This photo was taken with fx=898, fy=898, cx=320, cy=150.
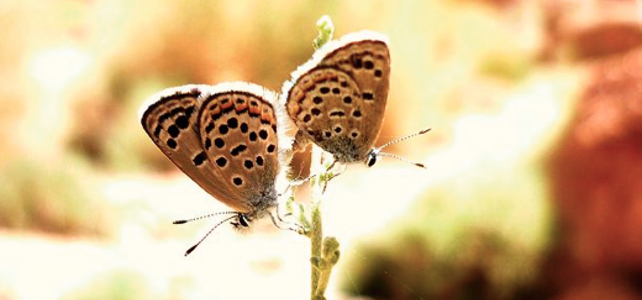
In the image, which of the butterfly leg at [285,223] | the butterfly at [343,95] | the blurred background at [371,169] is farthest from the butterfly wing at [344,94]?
the blurred background at [371,169]

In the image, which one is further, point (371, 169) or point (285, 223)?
point (371, 169)

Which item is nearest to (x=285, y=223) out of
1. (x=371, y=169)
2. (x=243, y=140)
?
(x=243, y=140)

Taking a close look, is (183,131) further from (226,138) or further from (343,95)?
(343,95)

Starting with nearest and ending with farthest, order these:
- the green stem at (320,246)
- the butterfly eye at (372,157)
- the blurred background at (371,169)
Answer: the green stem at (320,246) < the butterfly eye at (372,157) < the blurred background at (371,169)

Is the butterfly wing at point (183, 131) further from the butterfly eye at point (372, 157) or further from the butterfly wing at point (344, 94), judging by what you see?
the butterfly eye at point (372, 157)

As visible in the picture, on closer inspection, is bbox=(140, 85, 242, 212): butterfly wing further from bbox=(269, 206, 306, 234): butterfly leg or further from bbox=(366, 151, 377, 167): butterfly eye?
Result: bbox=(366, 151, 377, 167): butterfly eye

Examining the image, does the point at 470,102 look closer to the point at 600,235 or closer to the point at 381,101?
the point at 600,235

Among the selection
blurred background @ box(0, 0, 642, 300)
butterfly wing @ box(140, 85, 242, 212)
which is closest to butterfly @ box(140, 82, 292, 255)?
butterfly wing @ box(140, 85, 242, 212)
